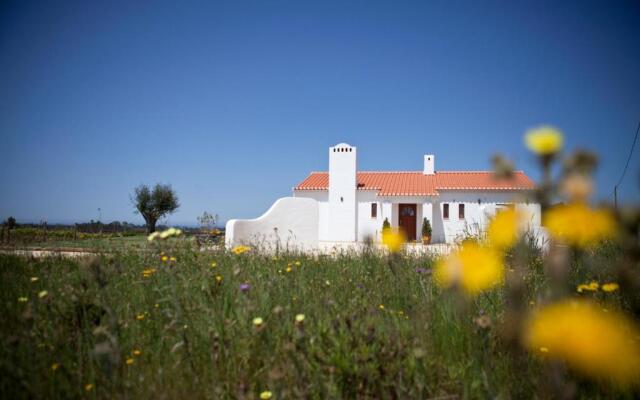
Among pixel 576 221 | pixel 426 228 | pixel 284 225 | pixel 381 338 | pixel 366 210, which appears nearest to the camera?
pixel 576 221

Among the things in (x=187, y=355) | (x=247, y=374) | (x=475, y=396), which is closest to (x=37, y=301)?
(x=187, y=355)

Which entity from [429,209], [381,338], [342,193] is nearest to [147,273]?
[381,338]

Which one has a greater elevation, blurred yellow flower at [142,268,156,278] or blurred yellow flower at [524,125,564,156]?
blurred yellow flower at [524,125,564,156]

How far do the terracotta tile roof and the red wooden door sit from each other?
108cm

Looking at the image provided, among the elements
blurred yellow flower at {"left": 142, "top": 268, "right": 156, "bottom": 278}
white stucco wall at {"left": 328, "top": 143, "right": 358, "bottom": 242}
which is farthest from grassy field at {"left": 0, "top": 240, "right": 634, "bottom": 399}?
white stucco wall at {"left": 328, "top": 143, "right": 358, "bottom": 242}

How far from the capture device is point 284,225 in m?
12.8

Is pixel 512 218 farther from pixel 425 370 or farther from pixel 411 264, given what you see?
pixel 411 264

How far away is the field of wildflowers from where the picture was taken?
116 centimetres

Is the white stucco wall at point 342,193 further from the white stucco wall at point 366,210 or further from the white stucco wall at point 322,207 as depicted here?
the white stucco wall at point 366,210

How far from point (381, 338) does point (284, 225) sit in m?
10.4

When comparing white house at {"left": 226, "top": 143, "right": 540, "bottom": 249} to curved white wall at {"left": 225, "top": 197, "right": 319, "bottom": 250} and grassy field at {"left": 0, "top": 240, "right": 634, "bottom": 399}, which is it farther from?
grassy field at {"left": 0, "top": 240, "right": 634, "bottom": 399}

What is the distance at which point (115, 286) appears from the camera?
161 inches

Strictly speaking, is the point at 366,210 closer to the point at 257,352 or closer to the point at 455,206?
the point at 455,206

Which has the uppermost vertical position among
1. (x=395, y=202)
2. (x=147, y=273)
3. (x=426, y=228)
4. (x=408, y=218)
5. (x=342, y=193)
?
(x=342, y=193)
